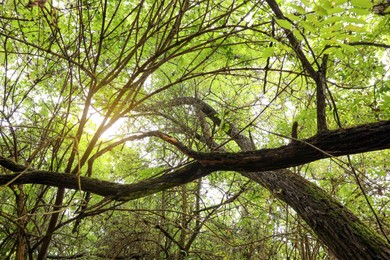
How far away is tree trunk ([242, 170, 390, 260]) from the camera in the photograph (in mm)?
2605

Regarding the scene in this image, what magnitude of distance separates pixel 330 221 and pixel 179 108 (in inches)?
91.1

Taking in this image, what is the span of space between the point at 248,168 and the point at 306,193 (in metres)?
1.70

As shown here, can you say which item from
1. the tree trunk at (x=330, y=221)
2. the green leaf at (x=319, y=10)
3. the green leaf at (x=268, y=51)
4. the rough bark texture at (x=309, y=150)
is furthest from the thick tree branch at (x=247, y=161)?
the tree trunk at (x=330, y=221)

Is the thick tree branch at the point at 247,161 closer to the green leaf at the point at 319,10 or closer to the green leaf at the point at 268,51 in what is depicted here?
the green leaf at the point at 268,51

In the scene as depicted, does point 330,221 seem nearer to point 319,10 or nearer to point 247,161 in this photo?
point 247,161

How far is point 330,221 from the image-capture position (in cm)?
294

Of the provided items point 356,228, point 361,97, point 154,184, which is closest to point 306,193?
point 356,228

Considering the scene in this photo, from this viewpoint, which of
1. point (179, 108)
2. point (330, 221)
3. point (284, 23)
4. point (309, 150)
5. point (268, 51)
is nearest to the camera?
point (284, 23)

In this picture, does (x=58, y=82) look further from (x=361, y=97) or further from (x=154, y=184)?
(x=361, y=97)

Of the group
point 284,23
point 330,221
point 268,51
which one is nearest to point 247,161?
point 268,51

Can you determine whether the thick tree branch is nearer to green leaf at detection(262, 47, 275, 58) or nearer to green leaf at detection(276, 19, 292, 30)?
green leaf at detection(262, 47, 275, 58)

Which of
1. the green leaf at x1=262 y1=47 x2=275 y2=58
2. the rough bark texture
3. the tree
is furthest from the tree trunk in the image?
the green leaf at x1=262 y1=47 x2=275 y2=58

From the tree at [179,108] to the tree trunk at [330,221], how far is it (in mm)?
12

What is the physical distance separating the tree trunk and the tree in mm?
12
